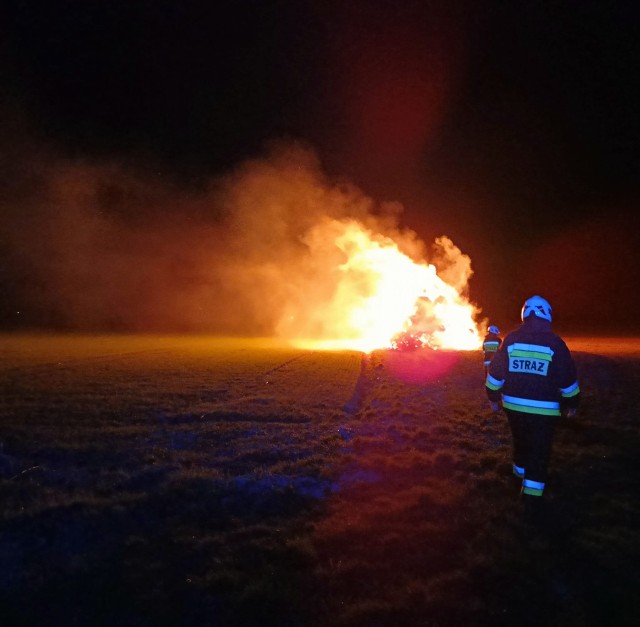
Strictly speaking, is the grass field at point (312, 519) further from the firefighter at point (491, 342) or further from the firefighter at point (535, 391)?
the firefighter at point (491, 342)

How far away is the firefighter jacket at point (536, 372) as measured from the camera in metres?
5.09

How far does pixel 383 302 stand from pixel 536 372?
25.8 metres

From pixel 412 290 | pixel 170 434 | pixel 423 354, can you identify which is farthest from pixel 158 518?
pixel 412 290

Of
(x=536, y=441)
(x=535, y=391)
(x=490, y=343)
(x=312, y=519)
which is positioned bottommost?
(x=312, y=519)

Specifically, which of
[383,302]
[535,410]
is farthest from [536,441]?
[383,302]

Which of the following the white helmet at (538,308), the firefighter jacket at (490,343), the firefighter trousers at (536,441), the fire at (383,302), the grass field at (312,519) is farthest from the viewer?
the fire at (383,302)

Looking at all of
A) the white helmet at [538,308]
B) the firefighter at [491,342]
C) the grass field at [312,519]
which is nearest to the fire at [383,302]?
the firefighter at [491,342]

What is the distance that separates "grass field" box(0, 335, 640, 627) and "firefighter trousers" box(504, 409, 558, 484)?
0.44 meters

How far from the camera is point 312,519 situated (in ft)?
16.6

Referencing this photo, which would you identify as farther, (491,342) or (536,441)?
(491,342)

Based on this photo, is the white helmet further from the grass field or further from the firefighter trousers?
the grass field

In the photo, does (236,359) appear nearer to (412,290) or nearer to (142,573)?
(412,290)

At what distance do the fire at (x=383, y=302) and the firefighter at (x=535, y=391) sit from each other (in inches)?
727

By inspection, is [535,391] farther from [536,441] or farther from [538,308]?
[538,308]
